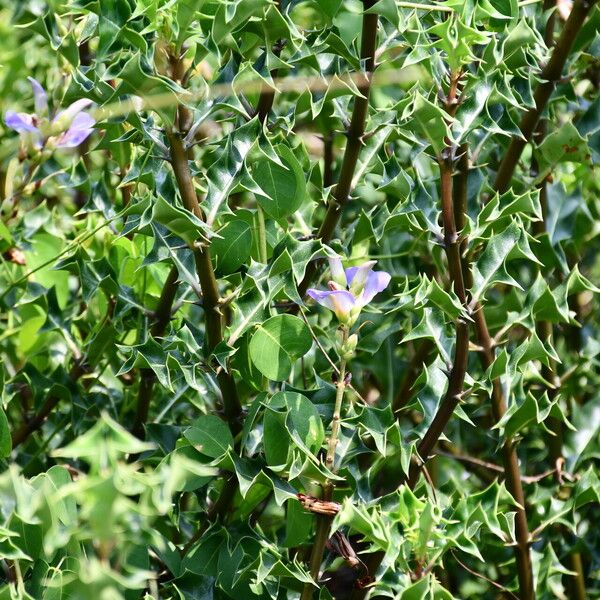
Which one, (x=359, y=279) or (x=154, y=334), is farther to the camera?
(x=154, y=334)

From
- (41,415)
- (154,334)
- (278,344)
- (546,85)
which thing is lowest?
(41,415)

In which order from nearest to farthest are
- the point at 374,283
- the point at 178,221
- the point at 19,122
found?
the point at 178,221 → the point at 374,283 → the point at 19,122

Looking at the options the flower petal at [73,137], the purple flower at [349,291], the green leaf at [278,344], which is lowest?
the flower petal at [73,137]

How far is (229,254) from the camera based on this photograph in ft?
3.10

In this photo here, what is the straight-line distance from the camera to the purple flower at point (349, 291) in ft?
3.02

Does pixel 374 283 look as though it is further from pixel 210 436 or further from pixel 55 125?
pixel 55 125

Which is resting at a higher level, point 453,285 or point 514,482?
point 453,285

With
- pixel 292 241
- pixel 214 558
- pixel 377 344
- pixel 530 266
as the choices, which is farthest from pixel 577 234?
pixel 214 558

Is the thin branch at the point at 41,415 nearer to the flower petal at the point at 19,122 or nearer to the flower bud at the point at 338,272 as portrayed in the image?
the flower petal at the point at 19,122

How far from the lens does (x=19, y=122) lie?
1206 mm

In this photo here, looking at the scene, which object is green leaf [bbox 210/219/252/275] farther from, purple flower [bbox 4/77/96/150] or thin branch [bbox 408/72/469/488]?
purple flower [bbox 4/77/96/150]

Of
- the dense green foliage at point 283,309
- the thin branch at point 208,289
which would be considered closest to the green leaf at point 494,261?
the dense green foliage at point 283,309

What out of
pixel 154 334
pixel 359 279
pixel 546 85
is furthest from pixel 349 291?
pixel 546 85

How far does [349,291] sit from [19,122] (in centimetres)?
49
